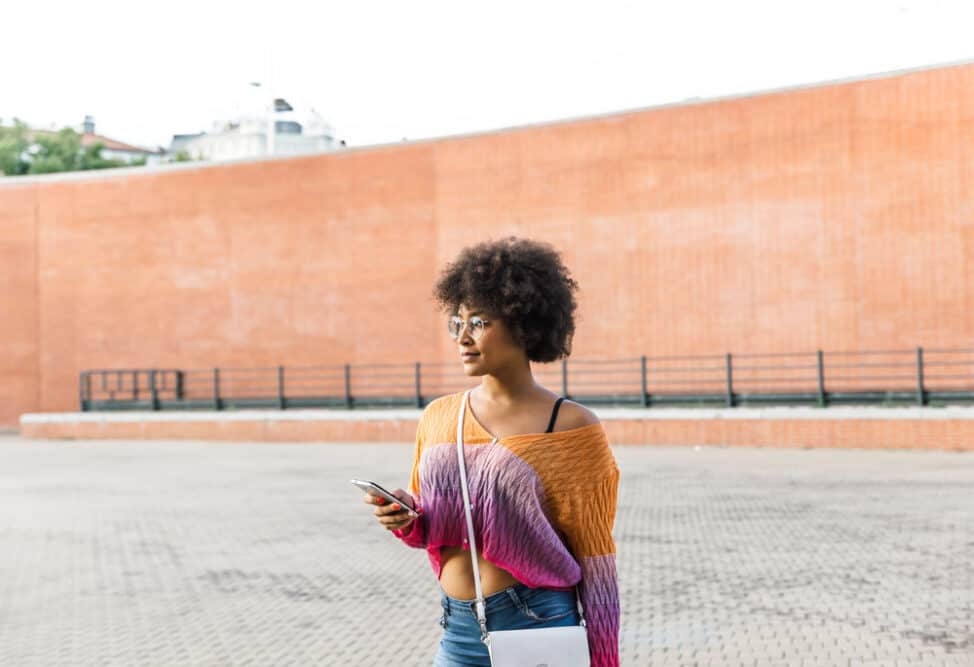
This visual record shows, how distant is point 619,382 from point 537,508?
19.7 m

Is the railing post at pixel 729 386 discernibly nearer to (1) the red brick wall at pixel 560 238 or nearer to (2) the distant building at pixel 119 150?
(1) the red brick wall at pixel 560 238

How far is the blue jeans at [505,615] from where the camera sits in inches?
106

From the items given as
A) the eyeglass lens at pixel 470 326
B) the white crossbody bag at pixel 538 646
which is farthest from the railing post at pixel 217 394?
the white crossbody bag at pixel 538 646

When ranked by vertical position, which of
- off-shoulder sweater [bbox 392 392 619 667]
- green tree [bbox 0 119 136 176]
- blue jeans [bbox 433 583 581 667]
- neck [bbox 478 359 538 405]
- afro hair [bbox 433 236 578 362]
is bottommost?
blue jeans [bbox 433 583 581 667]

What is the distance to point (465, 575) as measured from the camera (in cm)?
274

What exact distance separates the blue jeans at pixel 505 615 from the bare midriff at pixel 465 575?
0.02 metres

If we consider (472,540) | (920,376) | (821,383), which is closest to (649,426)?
(821,383)

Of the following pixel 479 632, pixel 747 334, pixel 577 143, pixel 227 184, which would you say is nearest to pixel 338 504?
pixel 479 632

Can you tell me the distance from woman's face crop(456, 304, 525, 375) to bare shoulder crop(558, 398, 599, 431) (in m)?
0.17

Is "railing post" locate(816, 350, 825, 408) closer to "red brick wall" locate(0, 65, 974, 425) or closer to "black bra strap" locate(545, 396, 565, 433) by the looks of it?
"red brick wall" locate(0, 65, 974, 425)

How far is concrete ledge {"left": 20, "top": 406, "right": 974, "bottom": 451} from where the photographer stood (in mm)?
17141

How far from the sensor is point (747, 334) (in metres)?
20.9

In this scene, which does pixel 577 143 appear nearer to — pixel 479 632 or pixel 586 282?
pixel 586 282

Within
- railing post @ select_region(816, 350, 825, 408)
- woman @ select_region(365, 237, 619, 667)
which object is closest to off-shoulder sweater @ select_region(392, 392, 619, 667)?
woman @ select_region(365, 237, 619, 667)
